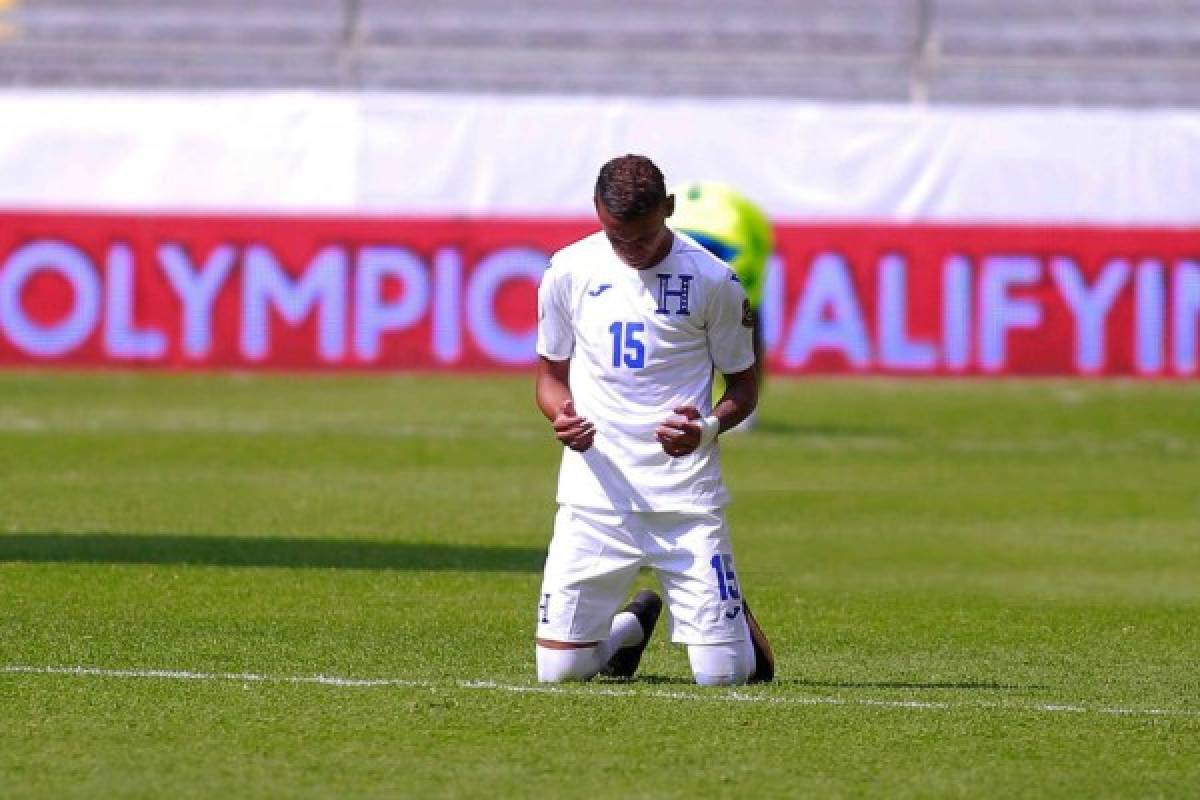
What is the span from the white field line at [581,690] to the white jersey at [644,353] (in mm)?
548

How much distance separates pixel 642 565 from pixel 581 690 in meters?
0.42

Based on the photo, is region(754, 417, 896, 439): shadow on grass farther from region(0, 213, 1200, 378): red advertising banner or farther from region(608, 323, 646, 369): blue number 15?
region(608, 323, 646, 369): blue number 15

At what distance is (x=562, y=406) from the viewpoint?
7.51 metres

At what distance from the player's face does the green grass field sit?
1.29 meters

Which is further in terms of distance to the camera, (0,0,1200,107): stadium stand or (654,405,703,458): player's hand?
→ (0,0,1200,107): stadium stand

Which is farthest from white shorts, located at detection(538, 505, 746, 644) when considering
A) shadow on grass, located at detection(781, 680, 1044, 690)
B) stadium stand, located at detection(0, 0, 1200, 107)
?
stadium stand, located at detection(0, 0, 1200, 107)

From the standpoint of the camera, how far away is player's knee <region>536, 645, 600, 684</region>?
762cm

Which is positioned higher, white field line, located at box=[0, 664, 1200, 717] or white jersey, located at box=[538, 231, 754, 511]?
white jersey, located at box=[538, 231, 754, 511]

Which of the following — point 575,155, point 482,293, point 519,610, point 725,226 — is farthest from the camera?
point 575,155

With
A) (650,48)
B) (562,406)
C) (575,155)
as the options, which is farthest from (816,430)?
(562,406)

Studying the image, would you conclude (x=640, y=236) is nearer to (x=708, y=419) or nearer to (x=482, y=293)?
(x=708, y=419)

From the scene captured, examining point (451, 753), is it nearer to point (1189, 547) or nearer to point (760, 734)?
point (760, 734)

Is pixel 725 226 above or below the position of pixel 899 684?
above

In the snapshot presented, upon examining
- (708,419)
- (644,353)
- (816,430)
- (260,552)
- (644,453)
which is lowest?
(816,430)
